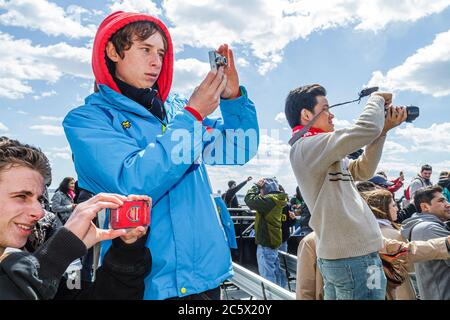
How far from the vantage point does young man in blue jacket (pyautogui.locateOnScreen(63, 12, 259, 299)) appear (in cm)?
124

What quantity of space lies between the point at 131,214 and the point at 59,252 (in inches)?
9.1

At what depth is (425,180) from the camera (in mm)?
7418

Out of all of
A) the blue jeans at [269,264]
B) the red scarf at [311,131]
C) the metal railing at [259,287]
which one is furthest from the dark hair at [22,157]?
the blue jeans at [269,264]

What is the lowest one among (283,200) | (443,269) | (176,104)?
(443,269)

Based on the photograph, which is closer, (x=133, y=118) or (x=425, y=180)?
(x=133, y=118)

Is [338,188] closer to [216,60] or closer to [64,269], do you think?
[216,60]

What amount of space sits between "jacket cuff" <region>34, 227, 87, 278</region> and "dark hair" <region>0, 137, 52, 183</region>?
38cm

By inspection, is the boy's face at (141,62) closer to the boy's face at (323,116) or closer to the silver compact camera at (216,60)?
the silver compact camera at (216,60)

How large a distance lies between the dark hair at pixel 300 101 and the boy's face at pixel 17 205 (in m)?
2.00

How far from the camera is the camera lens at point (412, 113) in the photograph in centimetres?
256

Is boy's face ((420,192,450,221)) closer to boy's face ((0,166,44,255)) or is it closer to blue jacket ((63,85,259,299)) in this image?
blue jacket ((63,85,259,299))
